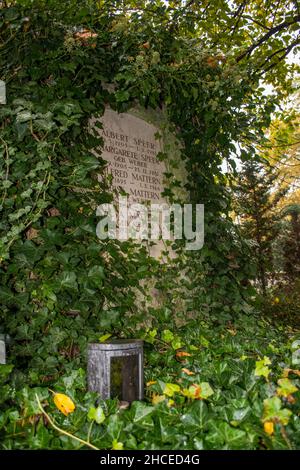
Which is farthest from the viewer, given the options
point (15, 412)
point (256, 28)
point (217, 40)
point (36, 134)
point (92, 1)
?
point (256, 28)

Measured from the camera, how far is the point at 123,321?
9.71ft

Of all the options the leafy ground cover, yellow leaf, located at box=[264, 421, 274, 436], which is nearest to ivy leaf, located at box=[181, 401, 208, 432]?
the leafy ground cover

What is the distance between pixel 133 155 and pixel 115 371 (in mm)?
2345

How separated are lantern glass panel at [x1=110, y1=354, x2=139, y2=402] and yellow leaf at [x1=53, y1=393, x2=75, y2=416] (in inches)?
10.6

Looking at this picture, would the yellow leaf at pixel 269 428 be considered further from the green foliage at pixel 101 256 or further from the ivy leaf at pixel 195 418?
the ivy leaf at pixel 195 418

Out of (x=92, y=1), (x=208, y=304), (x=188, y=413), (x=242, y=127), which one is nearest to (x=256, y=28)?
(x=242, y=127)

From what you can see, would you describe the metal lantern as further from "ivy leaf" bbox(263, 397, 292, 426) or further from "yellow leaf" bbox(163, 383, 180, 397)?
"ivy leaf" bbox(263, 397, 292, 426)

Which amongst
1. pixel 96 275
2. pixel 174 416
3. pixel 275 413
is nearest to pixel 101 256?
pixel 96 275

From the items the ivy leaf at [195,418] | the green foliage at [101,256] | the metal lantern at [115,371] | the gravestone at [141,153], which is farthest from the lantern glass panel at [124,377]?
the gravestone at [141,153]

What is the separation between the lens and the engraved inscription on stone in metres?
3.62

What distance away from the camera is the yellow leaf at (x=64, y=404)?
1614 mm

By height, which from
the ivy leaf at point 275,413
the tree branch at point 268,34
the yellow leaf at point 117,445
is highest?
the tree branch at point 268,34

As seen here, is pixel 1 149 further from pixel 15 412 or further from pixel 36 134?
pixel 15 412

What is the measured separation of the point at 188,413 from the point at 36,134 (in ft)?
7.10
